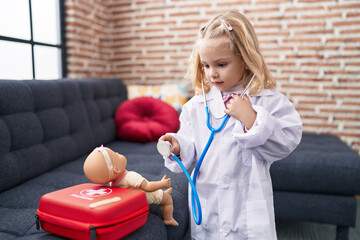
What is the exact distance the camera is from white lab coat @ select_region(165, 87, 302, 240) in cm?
103

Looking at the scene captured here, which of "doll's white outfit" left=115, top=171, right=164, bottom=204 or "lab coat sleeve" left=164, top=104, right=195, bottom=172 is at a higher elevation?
"lab coat sleeve" left=164, top=104, right=195, bottom=172

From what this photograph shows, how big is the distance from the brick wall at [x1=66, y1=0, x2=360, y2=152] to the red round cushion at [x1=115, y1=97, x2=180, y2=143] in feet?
2.10

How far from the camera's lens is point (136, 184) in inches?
43.0

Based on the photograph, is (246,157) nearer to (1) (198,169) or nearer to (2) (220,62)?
(1) (198,169)

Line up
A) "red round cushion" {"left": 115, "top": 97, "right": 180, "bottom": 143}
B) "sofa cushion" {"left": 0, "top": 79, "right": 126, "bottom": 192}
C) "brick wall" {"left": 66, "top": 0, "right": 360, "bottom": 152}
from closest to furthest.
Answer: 1. "sofa cushion" {"left": 0, "top": 79, "right": 126, "bottom": 192}
2. "red round cushion" {"left": 115, "top": 97, "right": 180, "bottom": 143}
3. "brick wall" {"left": 66, "top": 0, "right": 360, "bottom": 152}

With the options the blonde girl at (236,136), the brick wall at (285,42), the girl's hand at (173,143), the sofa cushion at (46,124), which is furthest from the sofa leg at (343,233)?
the sofa cushion at (46,124)

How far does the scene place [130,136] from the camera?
2463 millimetres

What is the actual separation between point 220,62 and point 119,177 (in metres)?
0.55

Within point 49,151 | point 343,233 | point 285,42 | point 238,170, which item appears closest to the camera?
point 238,170

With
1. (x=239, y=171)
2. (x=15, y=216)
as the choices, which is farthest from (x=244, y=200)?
(x=15, y=216)

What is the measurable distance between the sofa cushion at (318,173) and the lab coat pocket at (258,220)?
3.17 feet

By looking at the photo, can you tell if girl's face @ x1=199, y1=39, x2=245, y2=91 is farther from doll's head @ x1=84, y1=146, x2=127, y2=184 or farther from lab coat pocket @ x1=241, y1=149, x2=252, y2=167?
doll's head @ x1=84, y1=146, x2=127, y2=184

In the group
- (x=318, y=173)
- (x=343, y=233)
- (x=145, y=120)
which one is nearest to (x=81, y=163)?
(x=145, y=120)

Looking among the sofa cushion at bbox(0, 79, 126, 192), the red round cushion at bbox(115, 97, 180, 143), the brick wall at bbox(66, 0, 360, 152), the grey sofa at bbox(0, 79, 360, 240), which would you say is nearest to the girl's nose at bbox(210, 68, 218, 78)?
the grey sofa at bbox(0, 79, 360, 240)
